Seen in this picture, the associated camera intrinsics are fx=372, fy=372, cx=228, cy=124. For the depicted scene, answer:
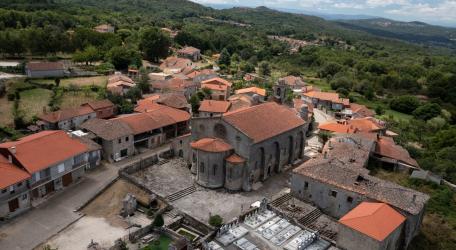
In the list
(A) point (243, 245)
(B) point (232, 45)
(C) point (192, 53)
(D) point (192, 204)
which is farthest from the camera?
(B) point (232, 45)

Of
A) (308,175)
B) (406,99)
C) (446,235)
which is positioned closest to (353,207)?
(308,175)

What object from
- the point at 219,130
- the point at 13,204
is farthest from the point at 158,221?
the point at 13,204

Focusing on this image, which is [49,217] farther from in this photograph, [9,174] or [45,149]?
[45,149]

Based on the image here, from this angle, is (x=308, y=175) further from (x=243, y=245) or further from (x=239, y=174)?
(x=243, y=245)

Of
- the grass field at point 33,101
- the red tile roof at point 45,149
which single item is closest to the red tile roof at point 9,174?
the red tile roof at point 45,149

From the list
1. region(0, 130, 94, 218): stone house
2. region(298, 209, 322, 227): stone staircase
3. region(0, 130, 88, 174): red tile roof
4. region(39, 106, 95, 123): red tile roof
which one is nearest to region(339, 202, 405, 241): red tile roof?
region(298, 209, 322, 227): stone staircase
